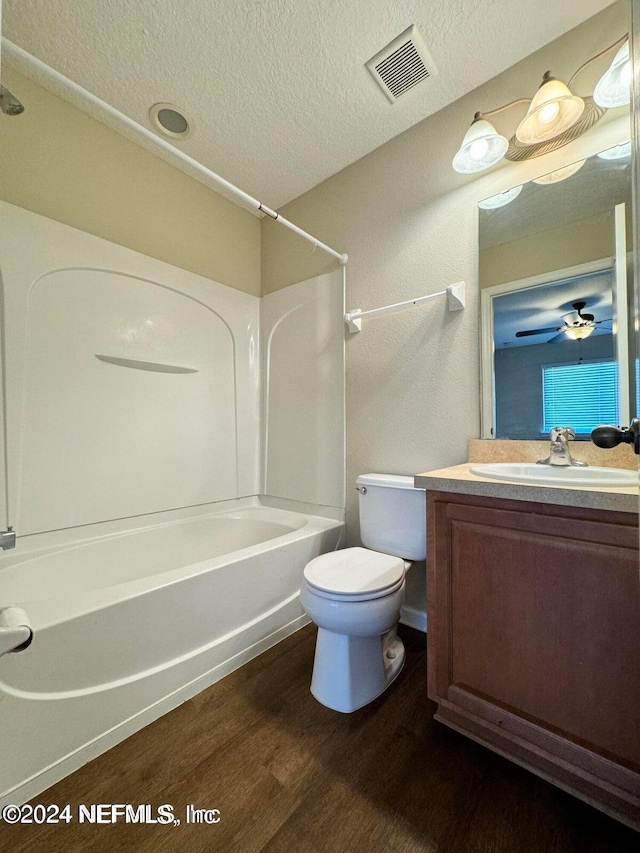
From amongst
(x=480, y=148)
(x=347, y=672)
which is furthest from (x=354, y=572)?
(x=480, y=148)

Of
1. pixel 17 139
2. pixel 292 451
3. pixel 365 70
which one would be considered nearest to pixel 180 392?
pixel 292 451

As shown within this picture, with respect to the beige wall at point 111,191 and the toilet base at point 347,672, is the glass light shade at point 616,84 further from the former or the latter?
the toilet base at point 347,672

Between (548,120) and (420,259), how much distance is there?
652mm

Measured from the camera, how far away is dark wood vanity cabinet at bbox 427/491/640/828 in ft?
2.78

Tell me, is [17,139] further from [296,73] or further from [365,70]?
[365,70]

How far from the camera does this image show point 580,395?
1328mm

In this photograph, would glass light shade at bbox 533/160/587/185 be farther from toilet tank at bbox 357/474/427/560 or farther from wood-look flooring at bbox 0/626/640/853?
wood-look flooring at bbox 0/626/640/853

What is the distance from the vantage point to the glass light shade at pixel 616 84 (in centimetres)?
116

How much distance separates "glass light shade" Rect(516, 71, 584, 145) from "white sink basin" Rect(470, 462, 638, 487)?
50.5 inches

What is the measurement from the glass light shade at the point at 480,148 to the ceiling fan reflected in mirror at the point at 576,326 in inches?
27.3

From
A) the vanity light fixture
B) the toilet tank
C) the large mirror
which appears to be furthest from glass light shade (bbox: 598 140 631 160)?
the toilet tank

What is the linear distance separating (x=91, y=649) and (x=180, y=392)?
1372mm

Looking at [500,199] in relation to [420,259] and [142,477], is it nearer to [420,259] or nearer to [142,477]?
[420,259]

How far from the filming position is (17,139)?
155 centimetres
